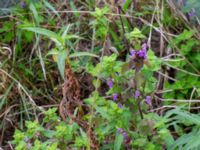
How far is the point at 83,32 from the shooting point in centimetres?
265

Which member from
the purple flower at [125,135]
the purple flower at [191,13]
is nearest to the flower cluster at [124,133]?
the purple flower at [125,135]

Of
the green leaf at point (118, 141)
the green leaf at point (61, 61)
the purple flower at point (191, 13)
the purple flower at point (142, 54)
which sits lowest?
the green leaf at point (118, 141)

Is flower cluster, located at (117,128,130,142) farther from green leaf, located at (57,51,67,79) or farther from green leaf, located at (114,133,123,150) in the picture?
green leaf, located at (57,51,67,79)

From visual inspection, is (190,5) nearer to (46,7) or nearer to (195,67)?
(195,67)

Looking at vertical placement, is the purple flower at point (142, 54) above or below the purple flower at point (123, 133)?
above

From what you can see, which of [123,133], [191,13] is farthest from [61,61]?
[191,13]

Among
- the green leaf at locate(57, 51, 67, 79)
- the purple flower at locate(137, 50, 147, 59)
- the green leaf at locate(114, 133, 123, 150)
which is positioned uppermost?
the purple flower at locate(137, 50, 147, 59)

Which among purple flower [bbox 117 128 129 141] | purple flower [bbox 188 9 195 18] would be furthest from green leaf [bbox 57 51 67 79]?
purple flower [bbox 188 9 195 18]

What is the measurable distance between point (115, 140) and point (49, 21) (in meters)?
0.98

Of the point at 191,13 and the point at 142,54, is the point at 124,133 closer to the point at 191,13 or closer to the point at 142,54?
the point at 142,54

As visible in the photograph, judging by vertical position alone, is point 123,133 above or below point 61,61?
below

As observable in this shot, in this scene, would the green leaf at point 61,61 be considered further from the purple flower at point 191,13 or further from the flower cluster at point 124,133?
the purple flower at point 191,13

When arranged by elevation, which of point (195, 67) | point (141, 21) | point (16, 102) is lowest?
point (16, 102)

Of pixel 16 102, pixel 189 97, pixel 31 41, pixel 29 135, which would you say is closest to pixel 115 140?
pixel 29 135
